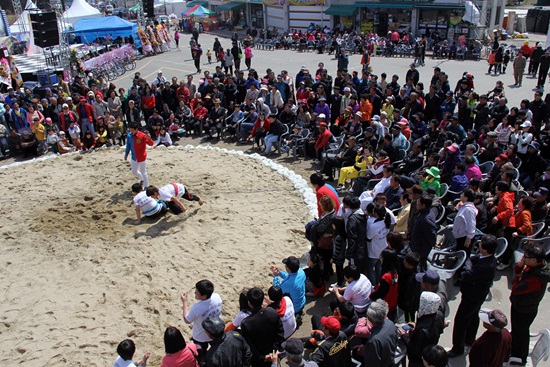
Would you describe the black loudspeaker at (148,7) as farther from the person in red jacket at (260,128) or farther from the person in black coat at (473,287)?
the person in black coat at (473,287)

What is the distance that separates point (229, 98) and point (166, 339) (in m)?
11.9

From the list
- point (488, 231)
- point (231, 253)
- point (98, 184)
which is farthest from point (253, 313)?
point (98, 184)

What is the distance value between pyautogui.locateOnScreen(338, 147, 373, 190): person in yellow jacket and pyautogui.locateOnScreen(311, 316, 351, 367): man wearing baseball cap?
5.55 m

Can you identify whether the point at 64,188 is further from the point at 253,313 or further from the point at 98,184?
the point at 253,313

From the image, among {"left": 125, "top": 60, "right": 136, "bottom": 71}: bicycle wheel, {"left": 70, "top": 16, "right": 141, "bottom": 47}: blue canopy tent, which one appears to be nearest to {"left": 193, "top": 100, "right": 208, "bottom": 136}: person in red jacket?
{"left": 125, "top": 60, "right": 136, "bottom": 71}: bicycle wheel

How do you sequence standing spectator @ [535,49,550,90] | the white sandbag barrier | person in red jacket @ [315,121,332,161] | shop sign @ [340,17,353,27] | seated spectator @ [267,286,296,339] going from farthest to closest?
shop sign @ [340,17,353,27] < standing spectator @ [535,49,550,90] < person in red jacket @ [315,121,332,161] < the white sandbag barrier < seated spectator @ [267,286,296,339]

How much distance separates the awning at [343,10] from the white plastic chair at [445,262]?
3002 cm

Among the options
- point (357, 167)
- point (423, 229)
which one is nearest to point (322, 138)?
point (357, 167)

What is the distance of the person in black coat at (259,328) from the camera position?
17.0 feet

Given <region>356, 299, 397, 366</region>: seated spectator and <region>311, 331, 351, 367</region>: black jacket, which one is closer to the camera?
<region>356, 299, 397, 366</region>: seated spectator

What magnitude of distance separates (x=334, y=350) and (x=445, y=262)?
9.96 feet

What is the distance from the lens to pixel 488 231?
25.7 ft

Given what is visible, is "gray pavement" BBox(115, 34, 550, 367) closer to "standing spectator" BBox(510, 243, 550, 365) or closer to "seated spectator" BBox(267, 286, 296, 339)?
"standing spectator" BBox(510, 243, 550, 365)

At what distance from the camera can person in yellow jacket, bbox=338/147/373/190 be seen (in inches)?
396
